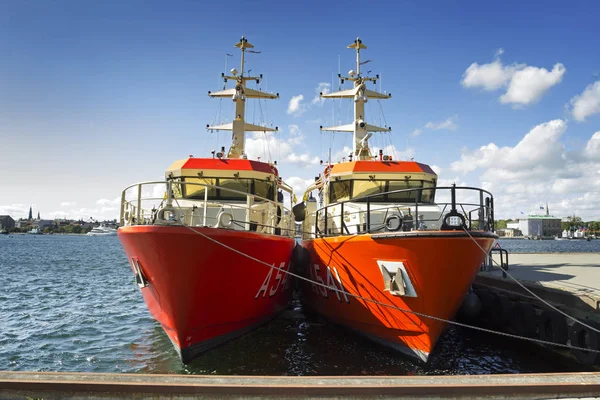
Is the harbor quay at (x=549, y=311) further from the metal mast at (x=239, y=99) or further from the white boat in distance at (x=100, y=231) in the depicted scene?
the white boat in distance at (x=100, y=231)

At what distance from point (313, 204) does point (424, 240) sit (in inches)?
343

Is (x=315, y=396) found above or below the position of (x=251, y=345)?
above

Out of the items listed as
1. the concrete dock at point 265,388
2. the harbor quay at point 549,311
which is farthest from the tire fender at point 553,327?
the concrete dock at point 265,388

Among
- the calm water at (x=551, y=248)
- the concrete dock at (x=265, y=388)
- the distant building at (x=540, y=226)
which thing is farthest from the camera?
the distant building at (x=540, y=226)

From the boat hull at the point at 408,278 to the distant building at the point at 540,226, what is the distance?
433 ft

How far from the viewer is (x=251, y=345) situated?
29.5 ft

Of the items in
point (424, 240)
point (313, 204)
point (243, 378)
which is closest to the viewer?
point (243, 378)

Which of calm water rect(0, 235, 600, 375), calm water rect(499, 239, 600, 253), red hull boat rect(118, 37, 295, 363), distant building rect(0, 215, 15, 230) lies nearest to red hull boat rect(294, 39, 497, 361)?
calm water rect(0, 235, 600, 375)

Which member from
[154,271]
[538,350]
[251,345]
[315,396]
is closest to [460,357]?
[538,350]

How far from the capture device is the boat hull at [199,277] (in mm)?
6840

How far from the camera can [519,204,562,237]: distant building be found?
120562 millimetres

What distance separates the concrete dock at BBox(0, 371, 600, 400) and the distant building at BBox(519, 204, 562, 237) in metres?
135

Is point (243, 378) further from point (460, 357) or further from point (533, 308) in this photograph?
point (533, 308)

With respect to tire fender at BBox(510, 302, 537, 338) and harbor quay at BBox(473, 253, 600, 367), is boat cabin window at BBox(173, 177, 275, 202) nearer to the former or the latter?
harbor quay at BBox(473, 253, 600, 367)
